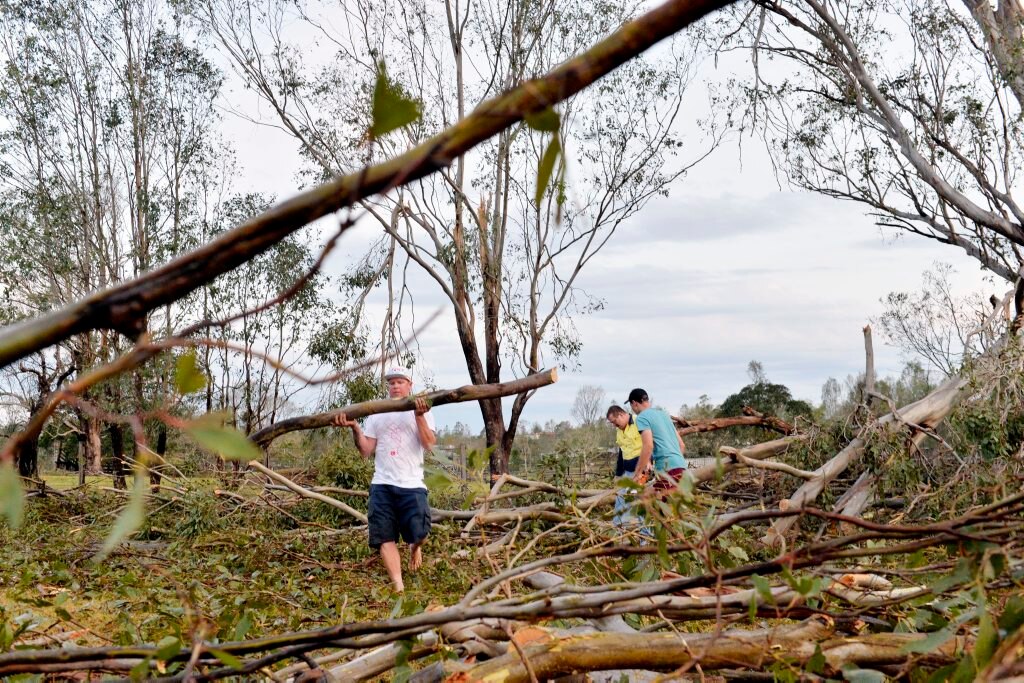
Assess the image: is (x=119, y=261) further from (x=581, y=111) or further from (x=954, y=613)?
(x=954, y=613)

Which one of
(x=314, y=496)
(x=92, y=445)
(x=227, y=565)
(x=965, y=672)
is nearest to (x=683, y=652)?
(x=965, y=672)

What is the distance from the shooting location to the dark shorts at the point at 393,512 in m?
6.81

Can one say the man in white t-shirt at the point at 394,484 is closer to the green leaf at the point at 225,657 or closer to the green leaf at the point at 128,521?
the green leaf at the point at 225,657

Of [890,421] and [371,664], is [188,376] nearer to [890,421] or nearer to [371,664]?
[371,664]

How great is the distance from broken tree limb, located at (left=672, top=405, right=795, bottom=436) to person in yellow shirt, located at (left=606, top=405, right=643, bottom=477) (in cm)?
188

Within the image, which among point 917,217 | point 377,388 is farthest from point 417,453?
point 917,217

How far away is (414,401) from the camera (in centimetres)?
390

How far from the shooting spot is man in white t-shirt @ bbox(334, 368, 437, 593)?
6648 millimetres

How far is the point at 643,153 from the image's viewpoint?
74.3 feet

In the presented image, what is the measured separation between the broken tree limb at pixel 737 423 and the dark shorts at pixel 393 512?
4.96 meters

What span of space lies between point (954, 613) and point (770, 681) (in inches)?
24.2

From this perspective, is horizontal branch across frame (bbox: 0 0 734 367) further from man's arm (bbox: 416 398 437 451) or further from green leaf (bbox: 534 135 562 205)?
man's arm (bbox: 416 398 437 451)

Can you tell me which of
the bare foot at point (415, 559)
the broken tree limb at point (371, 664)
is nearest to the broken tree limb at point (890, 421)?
the bare foot at point (415, 559)

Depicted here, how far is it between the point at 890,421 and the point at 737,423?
219cm
